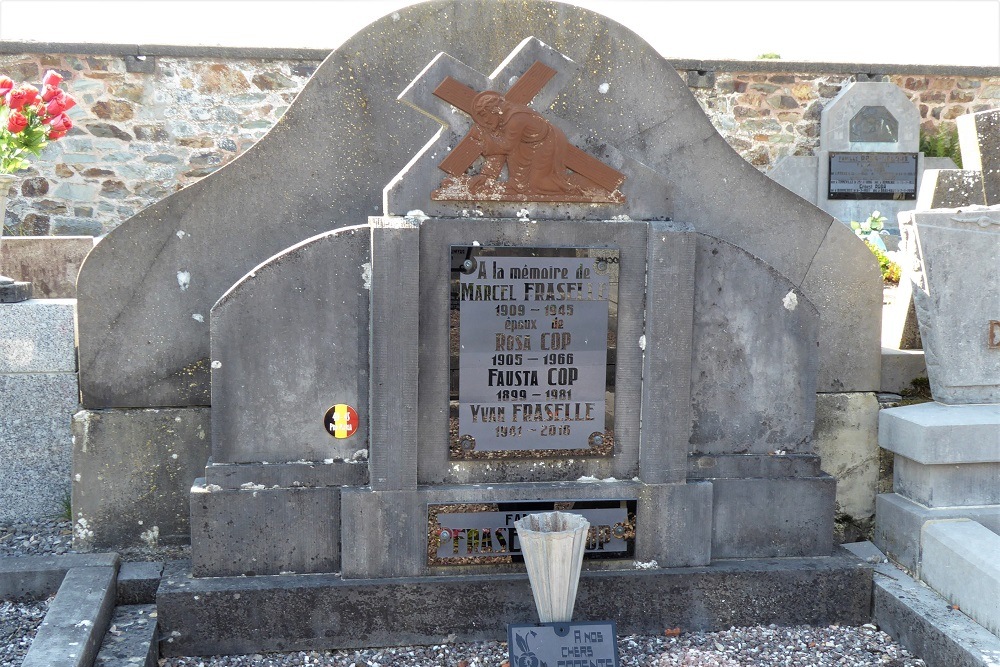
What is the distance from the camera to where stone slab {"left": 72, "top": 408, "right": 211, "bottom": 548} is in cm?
369

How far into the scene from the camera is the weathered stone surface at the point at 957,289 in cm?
387

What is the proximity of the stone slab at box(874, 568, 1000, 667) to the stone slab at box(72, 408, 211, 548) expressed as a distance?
9.64ft

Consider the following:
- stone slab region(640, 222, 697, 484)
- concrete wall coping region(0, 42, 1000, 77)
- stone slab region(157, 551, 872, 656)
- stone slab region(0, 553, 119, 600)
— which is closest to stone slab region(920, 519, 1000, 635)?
stone slab region(157, 551, 872, 656)

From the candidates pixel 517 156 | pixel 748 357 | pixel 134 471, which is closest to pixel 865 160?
pixel 748 357

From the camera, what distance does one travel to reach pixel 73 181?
9570 millimetres

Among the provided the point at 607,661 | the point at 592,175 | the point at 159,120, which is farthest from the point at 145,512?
the point at 159,120

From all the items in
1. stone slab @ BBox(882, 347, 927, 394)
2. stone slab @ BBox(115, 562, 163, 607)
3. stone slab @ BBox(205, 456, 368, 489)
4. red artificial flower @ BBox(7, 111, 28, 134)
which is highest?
red artificial flower @ BBox(7, 111, 28, 134)

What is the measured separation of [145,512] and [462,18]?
251cm

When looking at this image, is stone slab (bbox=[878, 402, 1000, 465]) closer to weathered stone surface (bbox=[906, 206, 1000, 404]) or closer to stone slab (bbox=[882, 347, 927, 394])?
weathered stone surface (bbox=[906, 206, 1000, 404])

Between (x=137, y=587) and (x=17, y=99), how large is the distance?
253cm

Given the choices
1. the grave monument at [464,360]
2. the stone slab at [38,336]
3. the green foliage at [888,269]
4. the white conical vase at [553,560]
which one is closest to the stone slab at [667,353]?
the grave monument at [464,360]

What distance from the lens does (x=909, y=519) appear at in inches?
154

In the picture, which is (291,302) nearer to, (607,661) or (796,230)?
(607,661)

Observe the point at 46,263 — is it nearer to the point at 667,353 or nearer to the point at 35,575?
the point at 35,575
